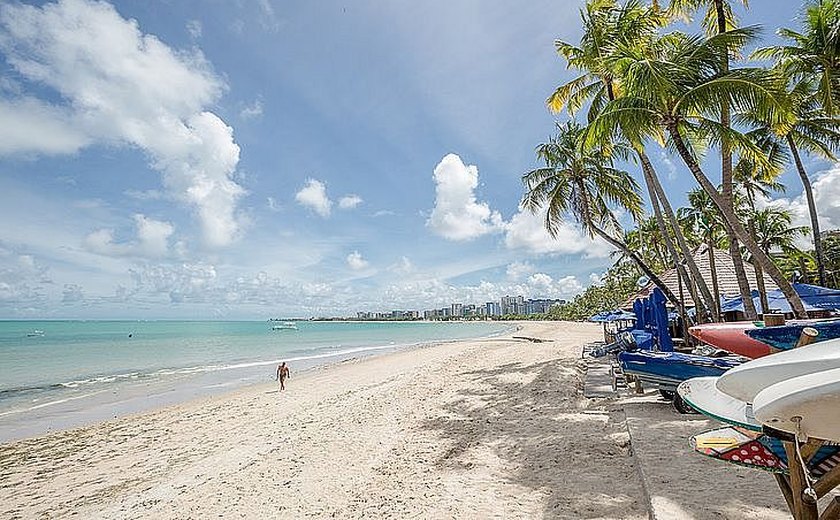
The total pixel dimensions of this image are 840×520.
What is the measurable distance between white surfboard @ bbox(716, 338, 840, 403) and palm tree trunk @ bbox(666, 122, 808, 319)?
22.1ft

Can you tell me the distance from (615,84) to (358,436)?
36.8 feet

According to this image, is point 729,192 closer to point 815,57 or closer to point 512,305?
point 815,57

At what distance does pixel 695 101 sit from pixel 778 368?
7.67 m

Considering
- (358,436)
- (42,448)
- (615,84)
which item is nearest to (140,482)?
(358,436)

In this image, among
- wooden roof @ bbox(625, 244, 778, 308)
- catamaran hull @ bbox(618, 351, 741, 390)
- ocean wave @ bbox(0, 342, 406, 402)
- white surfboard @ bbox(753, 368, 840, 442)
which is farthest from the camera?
ocean wave @ bbox(0, 342, 406, 402)

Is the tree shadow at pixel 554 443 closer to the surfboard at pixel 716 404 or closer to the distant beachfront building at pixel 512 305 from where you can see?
the surfboard at pixel 716 404

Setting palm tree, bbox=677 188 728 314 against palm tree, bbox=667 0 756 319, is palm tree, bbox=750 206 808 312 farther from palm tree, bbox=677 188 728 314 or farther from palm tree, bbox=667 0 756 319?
palm tree, bbox=667 0 756 319

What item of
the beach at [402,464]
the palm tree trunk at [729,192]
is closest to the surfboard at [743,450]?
the beach at [402,464]

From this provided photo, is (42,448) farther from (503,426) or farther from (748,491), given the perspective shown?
(748,491)

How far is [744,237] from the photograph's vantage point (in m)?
7.50

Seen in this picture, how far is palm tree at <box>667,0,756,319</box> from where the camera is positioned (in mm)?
8589

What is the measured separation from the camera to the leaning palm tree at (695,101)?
7.54 m

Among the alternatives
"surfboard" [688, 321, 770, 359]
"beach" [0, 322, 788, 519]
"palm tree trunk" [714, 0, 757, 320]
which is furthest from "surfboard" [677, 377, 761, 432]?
"palm tree trunk" [714, 0, 757, 320]

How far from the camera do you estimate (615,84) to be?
12.5 meters
